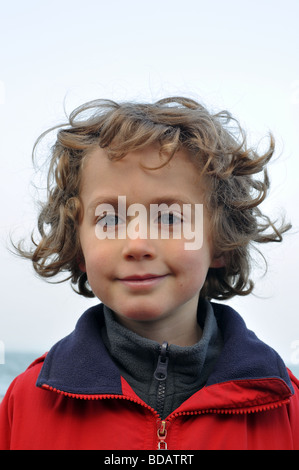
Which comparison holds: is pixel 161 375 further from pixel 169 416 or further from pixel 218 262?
pixel 218 262

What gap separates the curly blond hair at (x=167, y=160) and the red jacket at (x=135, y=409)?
0.93ft

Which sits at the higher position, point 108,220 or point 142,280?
point 108,220

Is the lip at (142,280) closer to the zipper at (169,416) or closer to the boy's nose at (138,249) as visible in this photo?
the boy's nose at (138,249)

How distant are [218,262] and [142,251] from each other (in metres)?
0.36

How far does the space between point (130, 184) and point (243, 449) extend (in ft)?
2.07

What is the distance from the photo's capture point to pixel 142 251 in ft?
3.84

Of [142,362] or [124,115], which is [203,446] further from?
[124,115]

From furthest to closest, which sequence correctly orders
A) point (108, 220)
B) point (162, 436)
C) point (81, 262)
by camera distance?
1. point (81, 262)
2. point (108, 220)
3. point (162, 436)

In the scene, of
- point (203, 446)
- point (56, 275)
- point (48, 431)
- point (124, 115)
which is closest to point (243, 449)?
point (203, 446)

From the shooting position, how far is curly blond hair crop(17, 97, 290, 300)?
1313mm

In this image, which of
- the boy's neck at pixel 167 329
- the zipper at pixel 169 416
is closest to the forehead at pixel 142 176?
the boy's neck at pixel 167 329

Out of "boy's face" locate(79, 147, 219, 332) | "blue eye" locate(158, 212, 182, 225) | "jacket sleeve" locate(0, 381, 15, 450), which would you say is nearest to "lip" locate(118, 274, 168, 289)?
"boy's face" locate(79, 147, 219, 332)

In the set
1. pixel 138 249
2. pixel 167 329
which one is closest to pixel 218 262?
pixel 167 329

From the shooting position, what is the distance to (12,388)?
1.32 m
